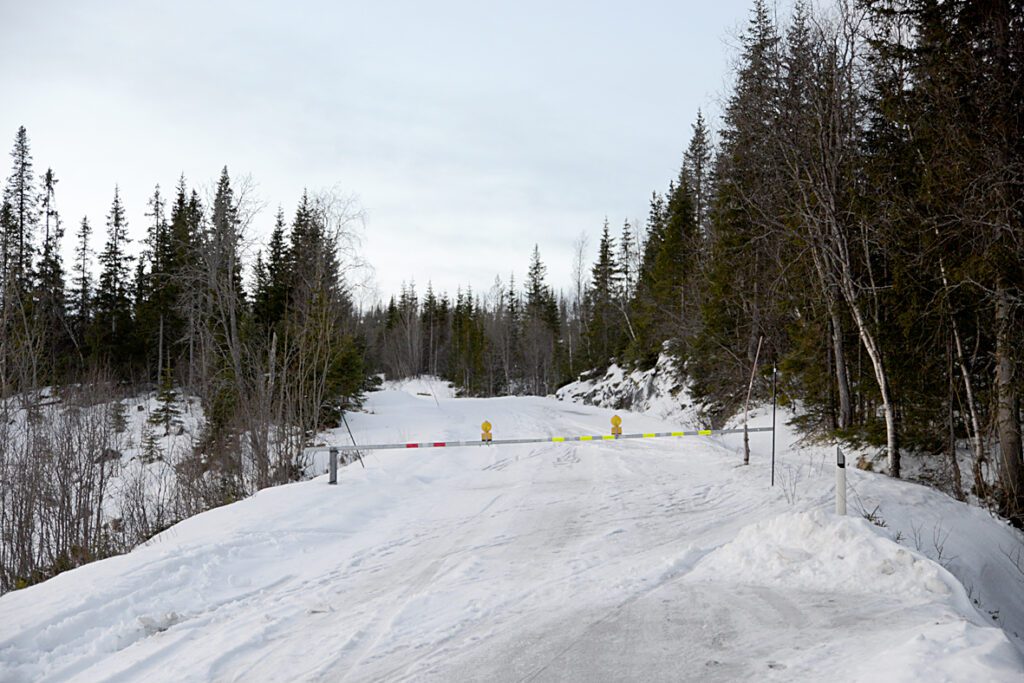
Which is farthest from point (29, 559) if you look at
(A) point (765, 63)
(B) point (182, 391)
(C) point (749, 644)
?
(B) point (182, 391)

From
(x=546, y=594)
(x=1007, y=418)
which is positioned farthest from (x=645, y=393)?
(x=546, y=594)

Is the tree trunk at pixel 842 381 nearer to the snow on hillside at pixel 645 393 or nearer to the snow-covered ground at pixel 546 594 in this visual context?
the snow-covered ground at pixel 546 594

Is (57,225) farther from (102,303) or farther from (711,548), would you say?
(711,548)

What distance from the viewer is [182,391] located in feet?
132

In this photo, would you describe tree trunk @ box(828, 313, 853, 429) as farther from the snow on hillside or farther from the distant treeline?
the snow on hillside

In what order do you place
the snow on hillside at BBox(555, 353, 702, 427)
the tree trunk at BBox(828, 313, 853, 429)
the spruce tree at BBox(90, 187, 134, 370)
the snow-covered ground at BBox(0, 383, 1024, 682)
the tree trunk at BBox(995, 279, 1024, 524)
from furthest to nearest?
the spruce tree at BBox(90, 187, 134, 370), the snow on hillside at BBox(555, 353, 702, 427), the tree trunk at BBox(828, 313, 853, 429), the tree trunk at BBox(995, 279, 1024, 524), the snow-covered ground at BBox(0, 383, 1024, 682)

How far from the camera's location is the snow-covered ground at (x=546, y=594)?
4.45 metres

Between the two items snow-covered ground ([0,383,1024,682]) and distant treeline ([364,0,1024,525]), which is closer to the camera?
snow-covered ground ([0,383,1024,682])

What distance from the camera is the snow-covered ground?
445cm

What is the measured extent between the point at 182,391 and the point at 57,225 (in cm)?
1740

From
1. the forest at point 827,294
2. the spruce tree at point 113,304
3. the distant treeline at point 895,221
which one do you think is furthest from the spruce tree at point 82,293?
the distant treeline at point 895,221

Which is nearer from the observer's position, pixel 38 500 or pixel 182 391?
pixel 38 500

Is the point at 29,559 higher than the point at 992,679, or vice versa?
the point at 992,679

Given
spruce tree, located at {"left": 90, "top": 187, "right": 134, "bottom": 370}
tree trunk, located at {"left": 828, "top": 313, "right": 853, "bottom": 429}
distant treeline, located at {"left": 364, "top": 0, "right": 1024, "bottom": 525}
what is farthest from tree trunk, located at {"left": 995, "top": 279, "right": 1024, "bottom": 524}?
spruce tree, located at {"left": 90, "top": 187, "right": 134, "bottom": 370}
